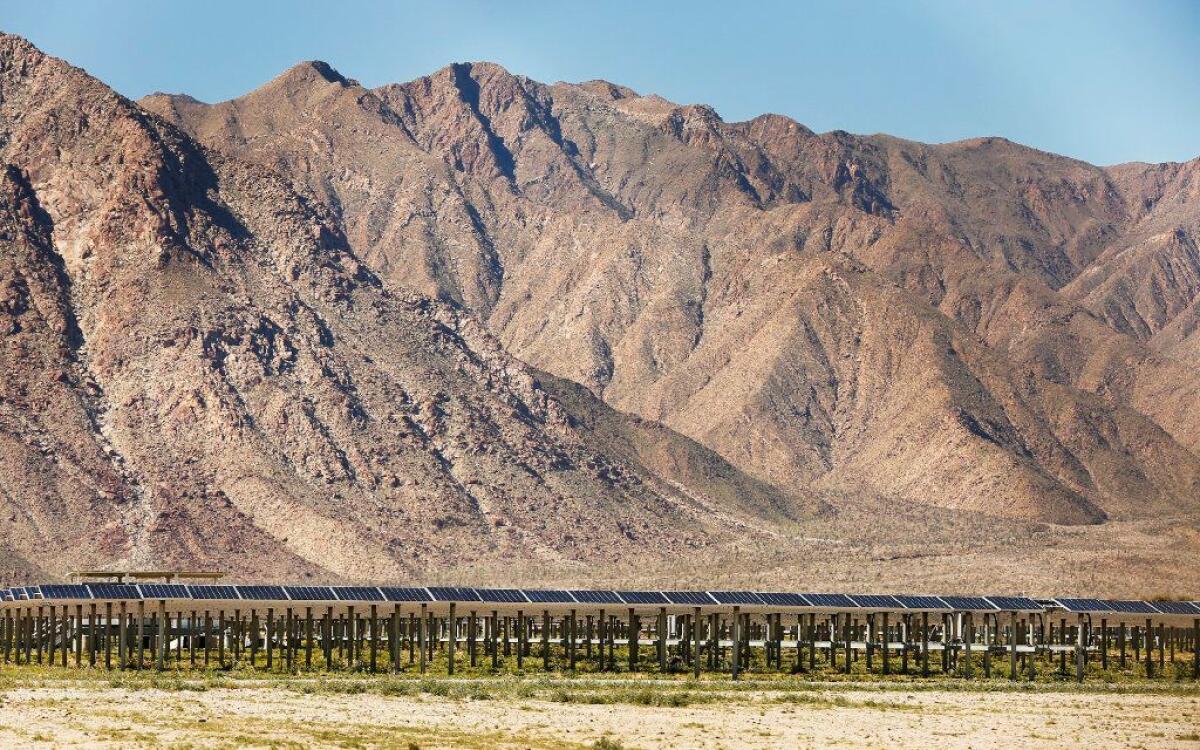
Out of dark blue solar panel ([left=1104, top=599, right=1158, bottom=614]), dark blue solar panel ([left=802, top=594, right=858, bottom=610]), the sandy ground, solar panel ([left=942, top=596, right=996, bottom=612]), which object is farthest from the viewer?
dark blue solar panel ([left=1104, top=599, right=1158, bottom=614])

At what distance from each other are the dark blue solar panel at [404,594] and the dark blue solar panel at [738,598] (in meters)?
10.2

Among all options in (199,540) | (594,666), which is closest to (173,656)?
(594,666)

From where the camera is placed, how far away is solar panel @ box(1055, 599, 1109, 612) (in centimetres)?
7831

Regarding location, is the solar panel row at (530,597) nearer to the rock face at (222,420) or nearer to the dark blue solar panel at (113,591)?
Answer: the dark blue solar panel at (113,591)

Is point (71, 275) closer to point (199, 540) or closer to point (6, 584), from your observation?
point (199, 540)

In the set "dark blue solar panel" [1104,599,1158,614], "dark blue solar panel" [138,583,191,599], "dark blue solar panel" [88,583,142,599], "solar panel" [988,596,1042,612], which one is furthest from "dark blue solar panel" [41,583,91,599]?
"dark blue solar panel" [1104,599,1158,614]

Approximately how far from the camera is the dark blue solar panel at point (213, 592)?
71625mm

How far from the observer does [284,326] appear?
18475 centimetres

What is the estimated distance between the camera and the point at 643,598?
74.8m

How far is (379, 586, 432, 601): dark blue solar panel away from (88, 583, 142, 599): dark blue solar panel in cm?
841

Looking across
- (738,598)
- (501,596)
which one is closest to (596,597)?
(501,596)

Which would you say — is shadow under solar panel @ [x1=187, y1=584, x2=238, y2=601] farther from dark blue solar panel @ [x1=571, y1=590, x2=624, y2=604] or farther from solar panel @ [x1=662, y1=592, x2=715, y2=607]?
solar panel @ [x1=662, y1=592, x2=715, y2=607]

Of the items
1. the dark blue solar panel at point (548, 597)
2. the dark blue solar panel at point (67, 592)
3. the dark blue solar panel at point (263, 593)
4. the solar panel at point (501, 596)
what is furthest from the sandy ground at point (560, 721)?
the dark blue solar panel at point (67, 592)

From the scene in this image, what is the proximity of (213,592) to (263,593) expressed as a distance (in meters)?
1.81
